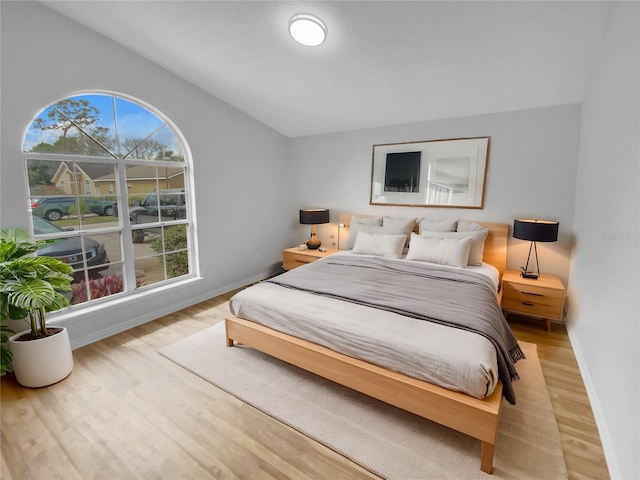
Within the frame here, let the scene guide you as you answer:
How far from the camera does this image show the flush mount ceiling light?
2238 mm

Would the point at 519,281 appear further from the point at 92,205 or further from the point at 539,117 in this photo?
the point at 92,205

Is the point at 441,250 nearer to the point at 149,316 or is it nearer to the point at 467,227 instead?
the point at 467,227

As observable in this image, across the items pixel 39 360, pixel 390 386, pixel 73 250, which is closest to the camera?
pixel 390 386

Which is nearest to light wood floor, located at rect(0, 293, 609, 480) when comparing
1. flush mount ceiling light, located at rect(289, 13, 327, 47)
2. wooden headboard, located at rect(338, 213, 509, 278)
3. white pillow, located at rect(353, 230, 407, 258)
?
wooden headboard, located at rect(338, 213, 509, 278)

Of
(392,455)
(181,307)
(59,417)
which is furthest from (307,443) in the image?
(181,307)

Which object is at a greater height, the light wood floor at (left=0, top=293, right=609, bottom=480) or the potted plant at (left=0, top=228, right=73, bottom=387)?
the potted plant at (left=0, top=228, right=73, bottom=387)

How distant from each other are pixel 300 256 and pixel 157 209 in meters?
1.83

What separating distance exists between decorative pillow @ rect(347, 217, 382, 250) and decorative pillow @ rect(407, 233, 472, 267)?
672 mm

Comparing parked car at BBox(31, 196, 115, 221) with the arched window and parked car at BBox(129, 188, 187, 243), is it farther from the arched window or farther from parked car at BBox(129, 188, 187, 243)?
parked car at BBox(129, 188, 187, 243)

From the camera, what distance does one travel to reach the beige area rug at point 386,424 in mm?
1546

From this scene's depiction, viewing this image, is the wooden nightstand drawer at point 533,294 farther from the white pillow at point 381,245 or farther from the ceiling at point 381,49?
the ceiling at point 381,49

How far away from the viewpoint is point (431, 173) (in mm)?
3678

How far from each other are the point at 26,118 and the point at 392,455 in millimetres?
3353

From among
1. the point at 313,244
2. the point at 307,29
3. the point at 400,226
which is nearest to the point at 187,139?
the point at 307,29
